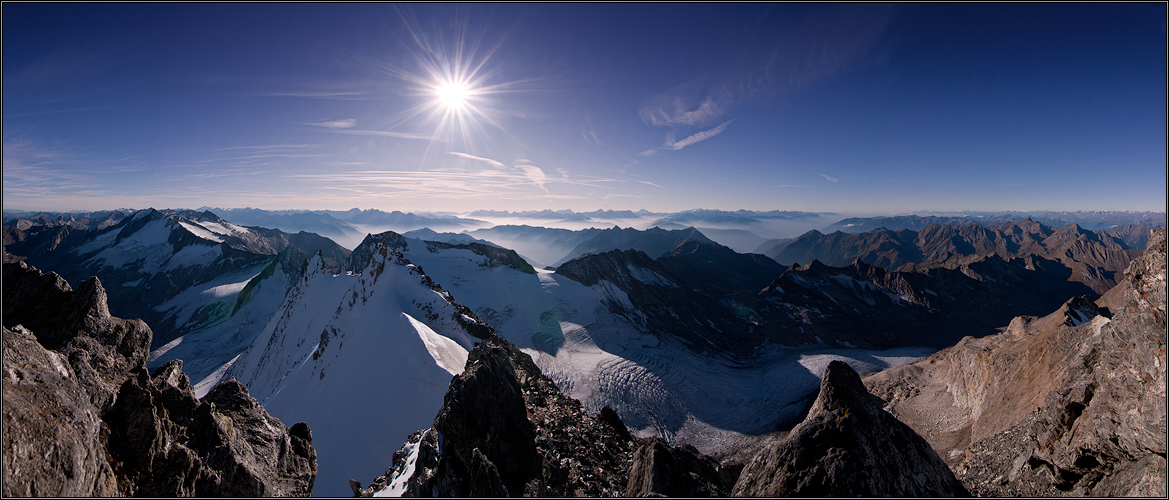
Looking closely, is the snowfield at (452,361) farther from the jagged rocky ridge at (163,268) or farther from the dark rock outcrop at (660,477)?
the jagged rocky ridge at (163,268)

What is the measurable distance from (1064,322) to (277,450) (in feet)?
261

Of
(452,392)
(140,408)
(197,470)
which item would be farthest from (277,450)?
(452,392)

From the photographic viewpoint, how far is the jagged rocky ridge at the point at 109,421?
1178 centimetres

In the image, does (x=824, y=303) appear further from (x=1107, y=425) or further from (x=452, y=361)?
(x=1107, y=425)

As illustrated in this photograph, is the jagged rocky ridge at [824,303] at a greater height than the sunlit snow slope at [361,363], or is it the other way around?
the sunlit snow slope at [361,363]

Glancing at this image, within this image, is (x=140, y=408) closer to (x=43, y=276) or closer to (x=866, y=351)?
(x=43, y=276)

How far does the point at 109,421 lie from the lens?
14.3 metres

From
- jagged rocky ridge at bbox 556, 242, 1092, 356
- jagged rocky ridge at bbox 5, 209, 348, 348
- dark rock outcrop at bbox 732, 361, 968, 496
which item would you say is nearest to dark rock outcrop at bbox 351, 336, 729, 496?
dark rock outcrop at bbox 732, 361, 968, 496

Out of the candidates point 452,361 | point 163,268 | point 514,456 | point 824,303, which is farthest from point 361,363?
point 163,268

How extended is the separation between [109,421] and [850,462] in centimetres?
2432

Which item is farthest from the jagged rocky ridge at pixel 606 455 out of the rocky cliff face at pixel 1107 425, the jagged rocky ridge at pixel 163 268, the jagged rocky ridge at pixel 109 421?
the jagged rocky ridge at pixel 163 268

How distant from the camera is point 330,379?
39.7 metres

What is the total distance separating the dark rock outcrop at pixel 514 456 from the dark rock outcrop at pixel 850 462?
3.62 m

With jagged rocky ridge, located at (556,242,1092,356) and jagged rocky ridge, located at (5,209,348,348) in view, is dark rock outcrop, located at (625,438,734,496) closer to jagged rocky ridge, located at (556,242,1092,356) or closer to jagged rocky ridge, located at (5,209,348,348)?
jagged rocky ridge, located at (556,242,1092,356)
